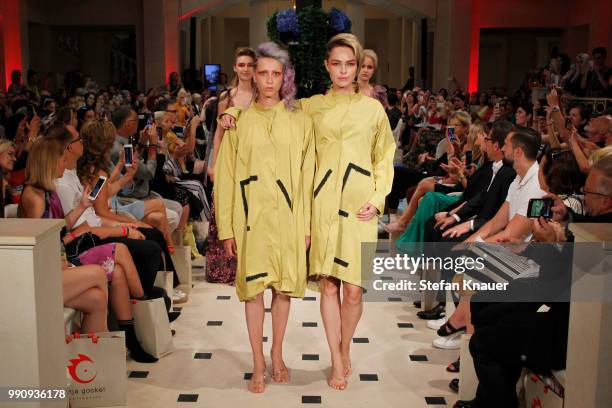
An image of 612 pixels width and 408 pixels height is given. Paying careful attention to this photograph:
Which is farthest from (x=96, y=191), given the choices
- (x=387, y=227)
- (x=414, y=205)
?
(x=414, y=205)

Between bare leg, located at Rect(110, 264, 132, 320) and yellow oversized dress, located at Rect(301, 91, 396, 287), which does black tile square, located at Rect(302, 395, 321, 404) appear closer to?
yellow oversized dress, located at Rect(301, 91, 396, 287)

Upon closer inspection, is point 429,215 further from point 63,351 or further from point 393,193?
point 63,351

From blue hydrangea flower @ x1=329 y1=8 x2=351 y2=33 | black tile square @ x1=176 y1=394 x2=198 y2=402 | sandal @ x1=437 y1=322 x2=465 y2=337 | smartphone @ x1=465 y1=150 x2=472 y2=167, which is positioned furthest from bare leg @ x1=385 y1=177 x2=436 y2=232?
black tile square @ x1=176 y1=394 x2=198 y2=402

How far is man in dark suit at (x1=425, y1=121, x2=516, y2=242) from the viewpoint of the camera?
189 inches

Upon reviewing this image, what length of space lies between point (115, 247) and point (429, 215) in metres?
2.43

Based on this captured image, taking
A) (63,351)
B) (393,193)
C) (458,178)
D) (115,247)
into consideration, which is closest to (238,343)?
(115,247)

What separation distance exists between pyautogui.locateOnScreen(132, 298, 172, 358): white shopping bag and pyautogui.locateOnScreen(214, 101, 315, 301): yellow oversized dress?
0.66 m

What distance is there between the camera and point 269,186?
3.63m

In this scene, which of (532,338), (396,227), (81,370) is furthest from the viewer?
(396,227)

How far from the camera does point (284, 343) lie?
4508 millimetres

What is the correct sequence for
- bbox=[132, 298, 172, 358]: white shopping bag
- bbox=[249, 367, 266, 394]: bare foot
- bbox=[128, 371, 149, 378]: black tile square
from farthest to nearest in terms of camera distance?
bbox=[132, 298, 172, 358]: white shopping bag
bbox=[128, 371, 149, 378]: black tile square
bbox=[249, 367, 266, 394]: bare foot

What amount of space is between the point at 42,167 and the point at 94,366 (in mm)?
1042

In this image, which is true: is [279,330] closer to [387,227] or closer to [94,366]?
[94,366]

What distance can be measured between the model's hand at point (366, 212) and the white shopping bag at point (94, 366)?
1220 millimetres
